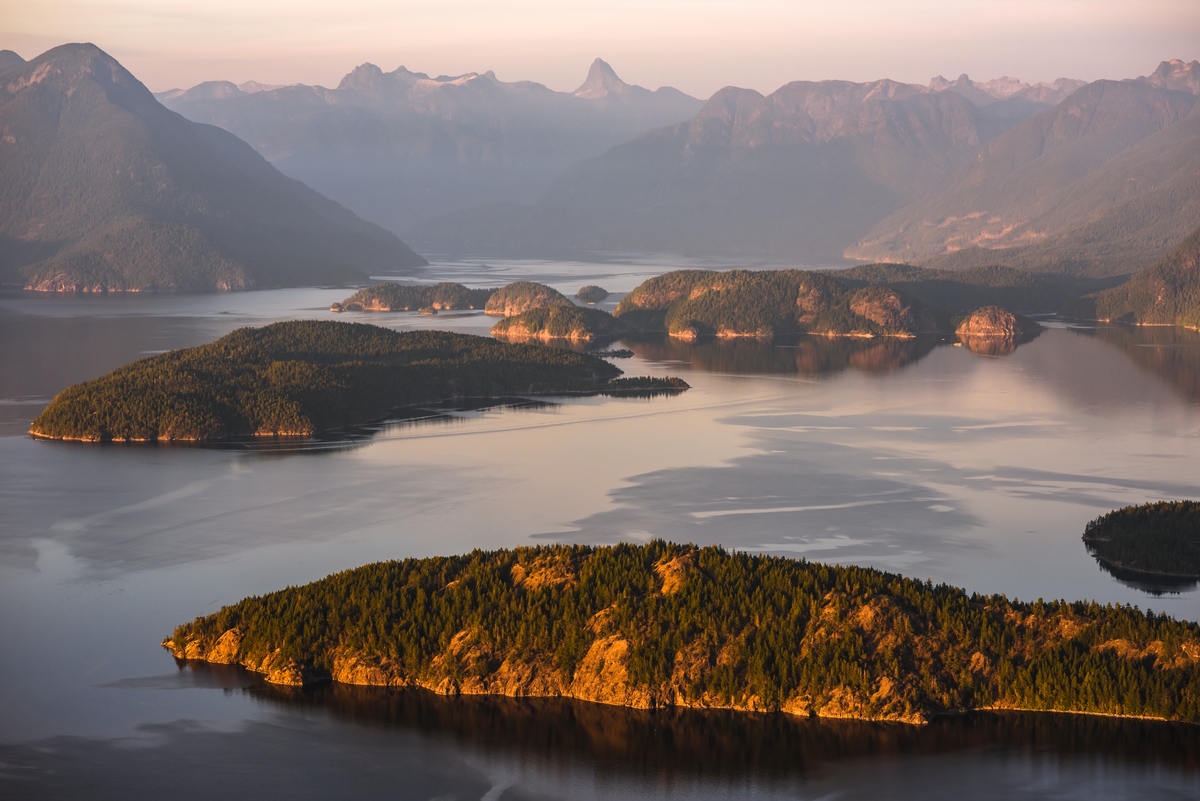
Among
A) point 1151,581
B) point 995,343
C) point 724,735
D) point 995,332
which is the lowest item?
point 724,735

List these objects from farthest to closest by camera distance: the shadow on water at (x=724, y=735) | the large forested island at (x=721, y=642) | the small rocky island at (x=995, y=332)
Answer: the small rocky island at (x=995, y=332)
the large forested island at (x=721, y=642)
the shadow on water at (x=724, y=735)

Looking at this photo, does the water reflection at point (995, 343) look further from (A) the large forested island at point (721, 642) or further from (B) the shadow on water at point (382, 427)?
(A) the large forested island at point (721, 642)

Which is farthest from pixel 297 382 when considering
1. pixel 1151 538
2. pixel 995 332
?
pixel 995 332

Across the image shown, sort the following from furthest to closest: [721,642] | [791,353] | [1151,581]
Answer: [791,353], [1151,581], [721,642]

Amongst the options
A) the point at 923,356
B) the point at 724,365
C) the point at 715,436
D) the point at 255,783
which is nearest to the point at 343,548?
the point at 255,783

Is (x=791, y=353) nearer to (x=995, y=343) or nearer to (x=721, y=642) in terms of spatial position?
(x=995, y=343)

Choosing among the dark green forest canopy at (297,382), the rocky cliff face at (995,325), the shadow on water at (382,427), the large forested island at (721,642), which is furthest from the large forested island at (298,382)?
the rocky cliff face at (995,325)

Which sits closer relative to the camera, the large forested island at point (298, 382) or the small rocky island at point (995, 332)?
the large forested island at point (298, 382)
